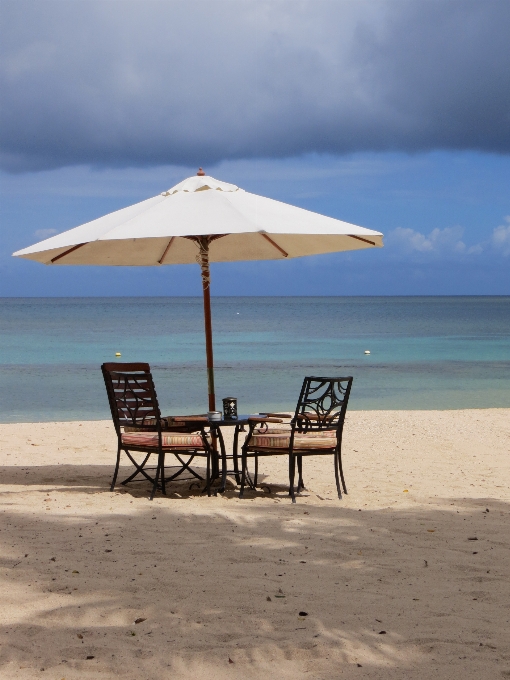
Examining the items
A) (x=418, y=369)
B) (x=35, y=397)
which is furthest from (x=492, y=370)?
(x=35, y=397)

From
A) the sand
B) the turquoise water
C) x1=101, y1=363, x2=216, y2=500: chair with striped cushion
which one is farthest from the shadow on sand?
the turquoise water

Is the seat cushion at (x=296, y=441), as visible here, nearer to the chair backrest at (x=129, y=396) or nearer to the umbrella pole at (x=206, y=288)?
the umbrella pole at (x=206, y=288)

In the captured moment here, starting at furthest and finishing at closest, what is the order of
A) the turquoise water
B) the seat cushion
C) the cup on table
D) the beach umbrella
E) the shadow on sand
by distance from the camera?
the turquoise water
the cup on table
the seat cushion
the beach umbrella
the shadow on sand

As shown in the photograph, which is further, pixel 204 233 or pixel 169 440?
pixel 169 440

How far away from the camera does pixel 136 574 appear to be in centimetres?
402

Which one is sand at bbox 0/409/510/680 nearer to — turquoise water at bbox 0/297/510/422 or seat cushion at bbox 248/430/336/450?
seat cushion at bbox 248/430/336/450

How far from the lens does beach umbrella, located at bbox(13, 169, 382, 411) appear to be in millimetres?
5379

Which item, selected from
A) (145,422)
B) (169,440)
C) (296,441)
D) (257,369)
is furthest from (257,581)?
(257,369)

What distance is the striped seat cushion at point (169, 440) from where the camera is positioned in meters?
5.94

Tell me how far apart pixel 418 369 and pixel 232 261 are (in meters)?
16.4

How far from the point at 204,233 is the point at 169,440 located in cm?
161

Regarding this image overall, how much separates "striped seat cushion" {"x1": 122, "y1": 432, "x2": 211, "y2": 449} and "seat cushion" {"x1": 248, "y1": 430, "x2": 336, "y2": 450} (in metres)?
0.41

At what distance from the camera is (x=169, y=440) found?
5953 millimetres

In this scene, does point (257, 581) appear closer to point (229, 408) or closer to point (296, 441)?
point (296, 441)
